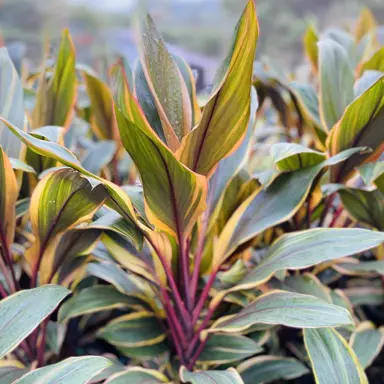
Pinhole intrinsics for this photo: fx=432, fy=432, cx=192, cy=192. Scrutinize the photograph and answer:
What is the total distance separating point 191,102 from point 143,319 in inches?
14.6

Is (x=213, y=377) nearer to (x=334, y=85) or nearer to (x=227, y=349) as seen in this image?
(x=227, y=349)

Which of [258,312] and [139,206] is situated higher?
[139,206]

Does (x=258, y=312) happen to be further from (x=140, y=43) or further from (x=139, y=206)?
(x=140, y=43)

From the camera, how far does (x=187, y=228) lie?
1.75ft

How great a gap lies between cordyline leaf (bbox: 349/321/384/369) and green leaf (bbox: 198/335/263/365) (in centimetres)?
16

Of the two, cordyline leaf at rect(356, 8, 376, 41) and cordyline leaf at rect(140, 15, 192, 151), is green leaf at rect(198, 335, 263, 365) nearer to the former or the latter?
cordyline leaf at rect(140, 15, 192, 151)

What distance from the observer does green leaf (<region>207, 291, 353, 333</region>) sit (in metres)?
A: 0.48

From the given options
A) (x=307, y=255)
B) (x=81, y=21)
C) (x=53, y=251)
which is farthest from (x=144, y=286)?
(x=81, y=21)

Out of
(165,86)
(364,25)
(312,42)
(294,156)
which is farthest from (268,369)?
(364,25)

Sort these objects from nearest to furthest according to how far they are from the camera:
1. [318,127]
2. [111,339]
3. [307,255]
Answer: [307,255], [111,339], [318,127]

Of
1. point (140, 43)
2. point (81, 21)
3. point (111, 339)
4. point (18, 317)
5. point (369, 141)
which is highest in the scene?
point (81, 21)

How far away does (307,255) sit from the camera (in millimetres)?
542

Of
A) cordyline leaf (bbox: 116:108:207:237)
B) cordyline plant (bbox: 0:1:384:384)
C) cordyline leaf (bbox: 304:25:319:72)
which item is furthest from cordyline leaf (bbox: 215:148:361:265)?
cordyline leaf (bbox: 304:25:319:72)

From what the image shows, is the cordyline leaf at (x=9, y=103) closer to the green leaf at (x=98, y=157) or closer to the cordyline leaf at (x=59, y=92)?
the cordyline leaf at (x=59, y=92)
